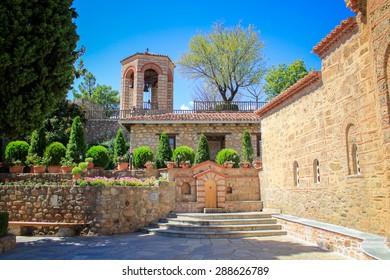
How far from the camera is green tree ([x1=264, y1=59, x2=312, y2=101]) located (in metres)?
26.6

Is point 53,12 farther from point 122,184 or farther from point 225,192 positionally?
point 225,192

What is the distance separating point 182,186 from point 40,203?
18.4ft

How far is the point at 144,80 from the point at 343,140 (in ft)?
60.6

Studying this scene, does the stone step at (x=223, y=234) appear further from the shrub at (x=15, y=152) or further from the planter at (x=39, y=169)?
the shrub at (x=15, y=152)

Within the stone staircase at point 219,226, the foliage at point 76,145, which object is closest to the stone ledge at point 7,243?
the stone staircase at point 219,226

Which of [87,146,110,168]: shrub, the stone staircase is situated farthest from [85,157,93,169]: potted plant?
the stone staircase

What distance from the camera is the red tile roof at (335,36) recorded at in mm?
7277

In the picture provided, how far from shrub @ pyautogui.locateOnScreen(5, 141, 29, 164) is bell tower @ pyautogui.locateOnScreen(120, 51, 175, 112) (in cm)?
770

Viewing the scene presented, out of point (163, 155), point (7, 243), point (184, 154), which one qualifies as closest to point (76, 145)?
point (163, 155)

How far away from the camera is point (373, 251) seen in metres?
5.36

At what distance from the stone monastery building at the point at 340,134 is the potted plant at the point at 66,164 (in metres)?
8.62

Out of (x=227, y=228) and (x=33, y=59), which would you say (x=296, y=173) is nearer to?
(x=227, y=228)

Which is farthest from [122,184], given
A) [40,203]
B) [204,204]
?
[204,204]

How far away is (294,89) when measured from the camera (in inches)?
413
